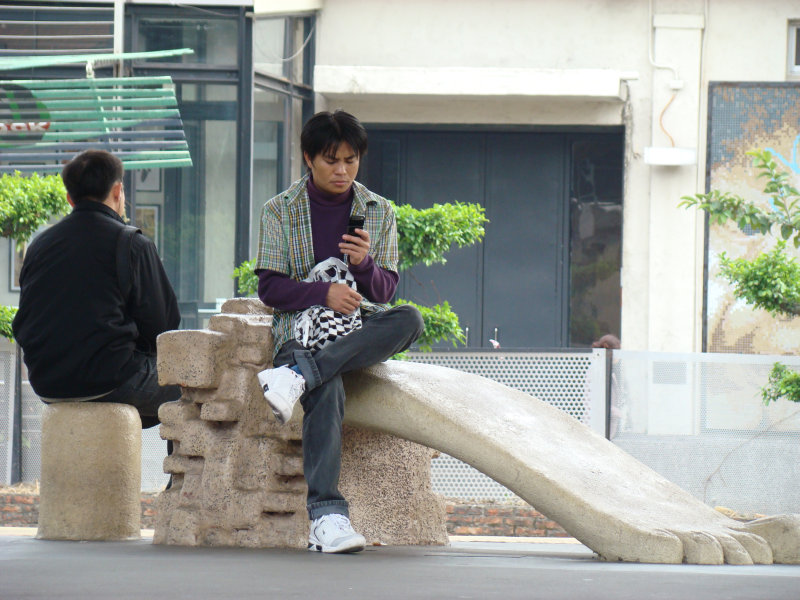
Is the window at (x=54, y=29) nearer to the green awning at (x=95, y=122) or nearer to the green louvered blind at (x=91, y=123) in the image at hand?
the green awning at (x=95, y=122)

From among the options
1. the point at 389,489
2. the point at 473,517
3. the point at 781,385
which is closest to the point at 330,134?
the point at 389,489

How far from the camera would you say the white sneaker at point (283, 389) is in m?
4.49

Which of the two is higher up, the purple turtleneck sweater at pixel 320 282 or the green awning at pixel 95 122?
the green awning at pixel 95 122

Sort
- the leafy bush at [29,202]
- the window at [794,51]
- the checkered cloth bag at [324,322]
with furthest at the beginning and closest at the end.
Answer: the window at [794,51] < the leafy bush at [29,202] < the checkered cloth bag at [324,322]

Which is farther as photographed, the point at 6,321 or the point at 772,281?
the point at 6,321

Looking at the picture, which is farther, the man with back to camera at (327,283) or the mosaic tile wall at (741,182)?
the mosaic tile wall at (741,182)

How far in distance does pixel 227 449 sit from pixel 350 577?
1526mm

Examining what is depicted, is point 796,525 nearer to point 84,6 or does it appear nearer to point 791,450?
point 791,450

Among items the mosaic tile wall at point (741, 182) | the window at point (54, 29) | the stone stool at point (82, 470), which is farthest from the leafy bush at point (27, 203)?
the mosaic tile wall at point (741, 182)

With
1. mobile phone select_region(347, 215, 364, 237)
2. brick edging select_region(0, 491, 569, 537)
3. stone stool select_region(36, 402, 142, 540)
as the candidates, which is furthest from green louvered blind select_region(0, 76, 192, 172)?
mobile phone select_region(347, 215, 364, 237)

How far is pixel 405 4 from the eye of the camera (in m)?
13.3

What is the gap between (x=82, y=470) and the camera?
5188mm

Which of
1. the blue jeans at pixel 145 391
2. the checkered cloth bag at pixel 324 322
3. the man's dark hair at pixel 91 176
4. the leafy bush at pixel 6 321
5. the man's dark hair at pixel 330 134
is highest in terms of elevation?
the man's dark hair at pixel 330 134

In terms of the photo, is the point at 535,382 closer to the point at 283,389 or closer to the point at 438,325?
the point at 438,325
